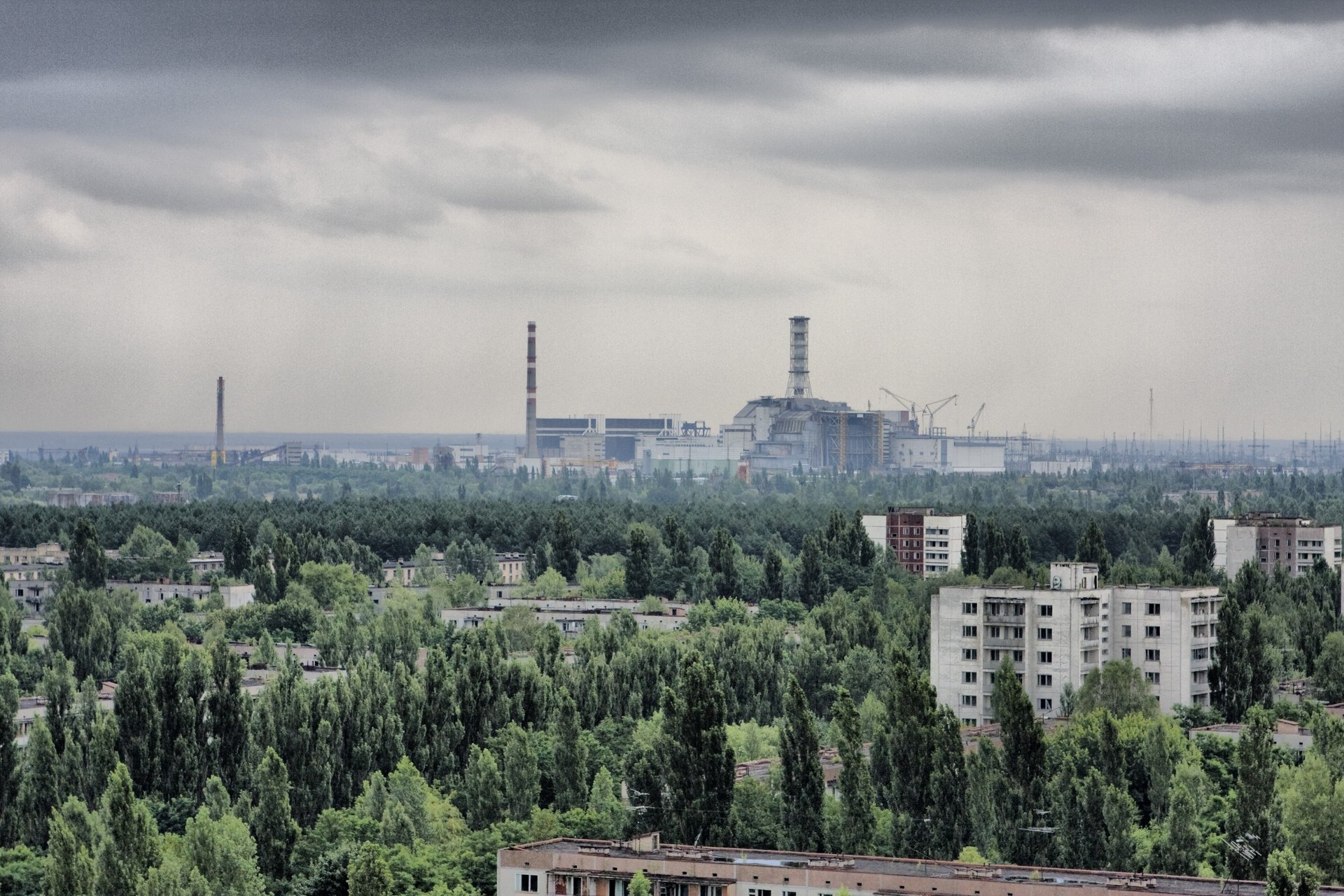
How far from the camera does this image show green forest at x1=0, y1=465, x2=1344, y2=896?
34281 mm

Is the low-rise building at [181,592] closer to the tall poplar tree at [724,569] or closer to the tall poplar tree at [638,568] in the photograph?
the tall poplar tree at [638,568]

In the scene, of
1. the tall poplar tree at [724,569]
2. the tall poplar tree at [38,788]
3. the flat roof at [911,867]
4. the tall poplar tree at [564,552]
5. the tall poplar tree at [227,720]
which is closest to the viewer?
the flat roof at [911,867]

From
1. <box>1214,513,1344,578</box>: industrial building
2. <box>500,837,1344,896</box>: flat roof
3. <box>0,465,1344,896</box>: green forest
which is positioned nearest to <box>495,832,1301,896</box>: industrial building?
<box>500,837,1344,896</box>: flat roof

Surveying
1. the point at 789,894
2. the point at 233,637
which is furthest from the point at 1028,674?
the point at 233,637

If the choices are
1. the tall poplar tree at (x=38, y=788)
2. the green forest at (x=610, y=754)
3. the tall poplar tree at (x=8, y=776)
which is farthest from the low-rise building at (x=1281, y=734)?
the tall poplar tree at (x=8, y=776)

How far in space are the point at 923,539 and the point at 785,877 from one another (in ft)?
220

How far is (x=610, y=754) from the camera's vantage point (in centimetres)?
4344

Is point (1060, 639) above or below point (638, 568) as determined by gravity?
above

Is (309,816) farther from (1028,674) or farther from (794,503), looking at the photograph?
(794,503)

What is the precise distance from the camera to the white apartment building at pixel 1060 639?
50.1 metres

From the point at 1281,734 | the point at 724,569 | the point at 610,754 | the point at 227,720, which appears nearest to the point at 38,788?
the point at 227,720

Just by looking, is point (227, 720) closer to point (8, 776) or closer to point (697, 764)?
point (8, 776)

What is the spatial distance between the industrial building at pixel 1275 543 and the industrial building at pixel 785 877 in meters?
58.1

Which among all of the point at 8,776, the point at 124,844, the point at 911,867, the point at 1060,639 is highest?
the point at 1060,639
